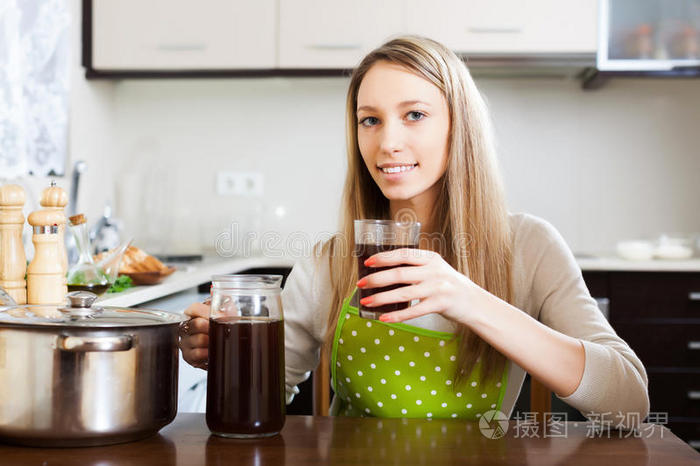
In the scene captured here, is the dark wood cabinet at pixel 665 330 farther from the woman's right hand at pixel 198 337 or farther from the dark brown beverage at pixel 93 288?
the woman's right hand at pixel 198 337

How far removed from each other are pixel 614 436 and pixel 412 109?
25.0 inches

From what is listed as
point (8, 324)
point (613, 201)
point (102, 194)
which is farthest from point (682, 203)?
point (8, 324)

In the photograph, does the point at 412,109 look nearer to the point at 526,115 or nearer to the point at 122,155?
the point at 526,115

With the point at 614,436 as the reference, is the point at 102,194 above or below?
above

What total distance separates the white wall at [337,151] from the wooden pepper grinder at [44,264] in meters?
2.08

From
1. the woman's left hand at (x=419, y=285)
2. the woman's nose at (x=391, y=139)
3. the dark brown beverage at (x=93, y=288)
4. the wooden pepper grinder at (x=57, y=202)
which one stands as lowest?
the dark brown beverage at (x=93, y=288)

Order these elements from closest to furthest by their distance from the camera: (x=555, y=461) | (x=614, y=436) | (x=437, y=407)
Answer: (x=555, y=461) → (x=614, y=436) → (x=437, y=407)

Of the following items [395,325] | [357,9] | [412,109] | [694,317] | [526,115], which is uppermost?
[357,9]

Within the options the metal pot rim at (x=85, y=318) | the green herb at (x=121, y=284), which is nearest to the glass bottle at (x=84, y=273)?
the green herb at (x=121, y=284)

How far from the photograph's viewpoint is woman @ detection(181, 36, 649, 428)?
3.69 feet

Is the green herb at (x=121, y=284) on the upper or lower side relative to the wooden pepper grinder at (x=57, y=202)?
lower

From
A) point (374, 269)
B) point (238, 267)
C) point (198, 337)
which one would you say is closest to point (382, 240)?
point (374, 269)

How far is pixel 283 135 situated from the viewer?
3.26 metres

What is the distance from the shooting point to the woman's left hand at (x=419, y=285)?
0.78 meters
